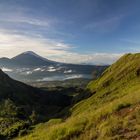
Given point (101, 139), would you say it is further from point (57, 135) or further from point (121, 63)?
A: point (121, 63)

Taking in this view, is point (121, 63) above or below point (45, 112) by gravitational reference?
above

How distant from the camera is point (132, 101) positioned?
2598 cm

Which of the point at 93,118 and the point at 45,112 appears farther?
the point at 45,112

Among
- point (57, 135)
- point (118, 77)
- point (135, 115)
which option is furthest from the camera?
point (118, 77)

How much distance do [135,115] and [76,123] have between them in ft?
15.4

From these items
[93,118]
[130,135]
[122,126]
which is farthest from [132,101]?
[130,135]

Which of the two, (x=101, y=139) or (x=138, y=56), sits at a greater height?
(x=138, y=56)

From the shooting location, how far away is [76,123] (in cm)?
2339

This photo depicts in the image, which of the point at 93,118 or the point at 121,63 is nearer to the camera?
the point at 93,118

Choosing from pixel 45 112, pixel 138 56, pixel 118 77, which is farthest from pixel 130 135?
pixel 45 112

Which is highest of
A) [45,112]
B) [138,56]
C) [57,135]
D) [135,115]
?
[138,56]

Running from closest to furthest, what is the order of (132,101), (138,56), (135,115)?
1. (135,115)
2. (132,101)
3. (138,56)

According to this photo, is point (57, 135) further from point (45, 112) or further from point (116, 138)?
point (45, 112)

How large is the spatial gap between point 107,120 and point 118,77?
12282 cm
